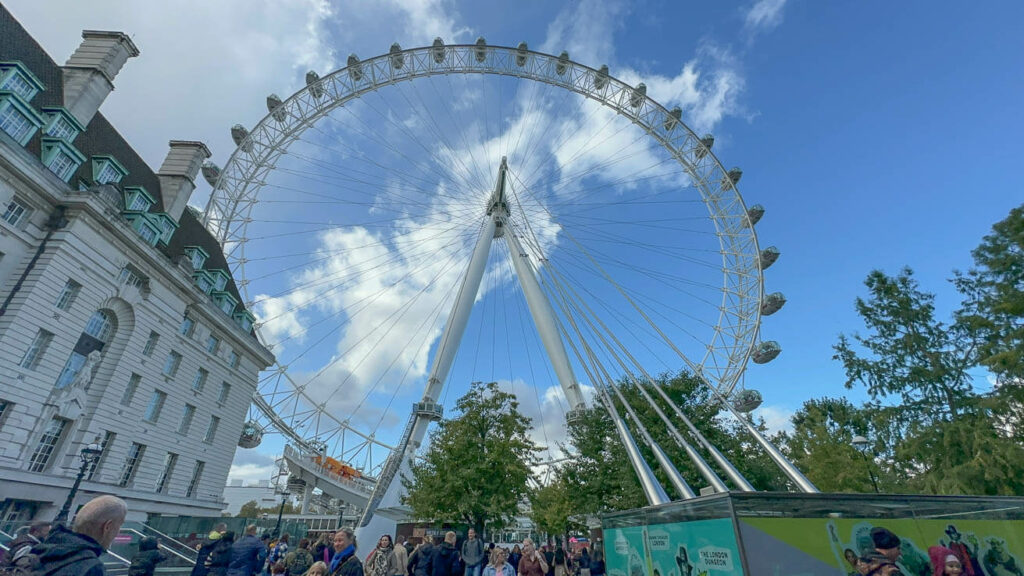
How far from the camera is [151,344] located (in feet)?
88.9

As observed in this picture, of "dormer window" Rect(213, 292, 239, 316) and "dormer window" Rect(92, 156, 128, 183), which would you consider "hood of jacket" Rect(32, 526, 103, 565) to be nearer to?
"dormer window" Rect(92, 156, 128, 183)

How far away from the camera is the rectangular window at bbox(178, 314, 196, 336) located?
98.8 ft

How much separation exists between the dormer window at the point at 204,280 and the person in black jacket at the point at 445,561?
93.1 ft

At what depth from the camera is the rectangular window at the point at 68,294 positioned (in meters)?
21.8

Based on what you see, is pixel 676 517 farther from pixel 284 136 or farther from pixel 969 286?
pixel 284 136

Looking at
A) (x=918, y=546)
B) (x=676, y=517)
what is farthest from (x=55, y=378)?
(x=918, y=546)

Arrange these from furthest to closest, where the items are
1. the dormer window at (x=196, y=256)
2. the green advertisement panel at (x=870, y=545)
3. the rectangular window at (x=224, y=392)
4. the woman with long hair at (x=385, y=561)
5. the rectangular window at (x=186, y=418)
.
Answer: the rectangular window at (x=224, y=392) < the dormer window at (x=196, y=256) < the rectangular window at (x=186, y=418) < the woman with long hair at (x=385, y=561) < the green advertisement panel at (x=870, y=545)

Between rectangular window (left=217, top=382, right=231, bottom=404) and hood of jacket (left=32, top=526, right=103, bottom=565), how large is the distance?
35.6 m

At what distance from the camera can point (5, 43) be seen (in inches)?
902

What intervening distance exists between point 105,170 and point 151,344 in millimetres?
9748

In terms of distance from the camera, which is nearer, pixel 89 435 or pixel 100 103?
pixel 89 435

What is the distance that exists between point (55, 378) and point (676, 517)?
1059 inches

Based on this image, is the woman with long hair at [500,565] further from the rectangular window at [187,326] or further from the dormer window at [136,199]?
the rectangular window at [187,326]

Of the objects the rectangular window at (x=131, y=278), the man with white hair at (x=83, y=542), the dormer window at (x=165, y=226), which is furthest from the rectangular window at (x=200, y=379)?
the man with white hair at (x=83, y=542)
